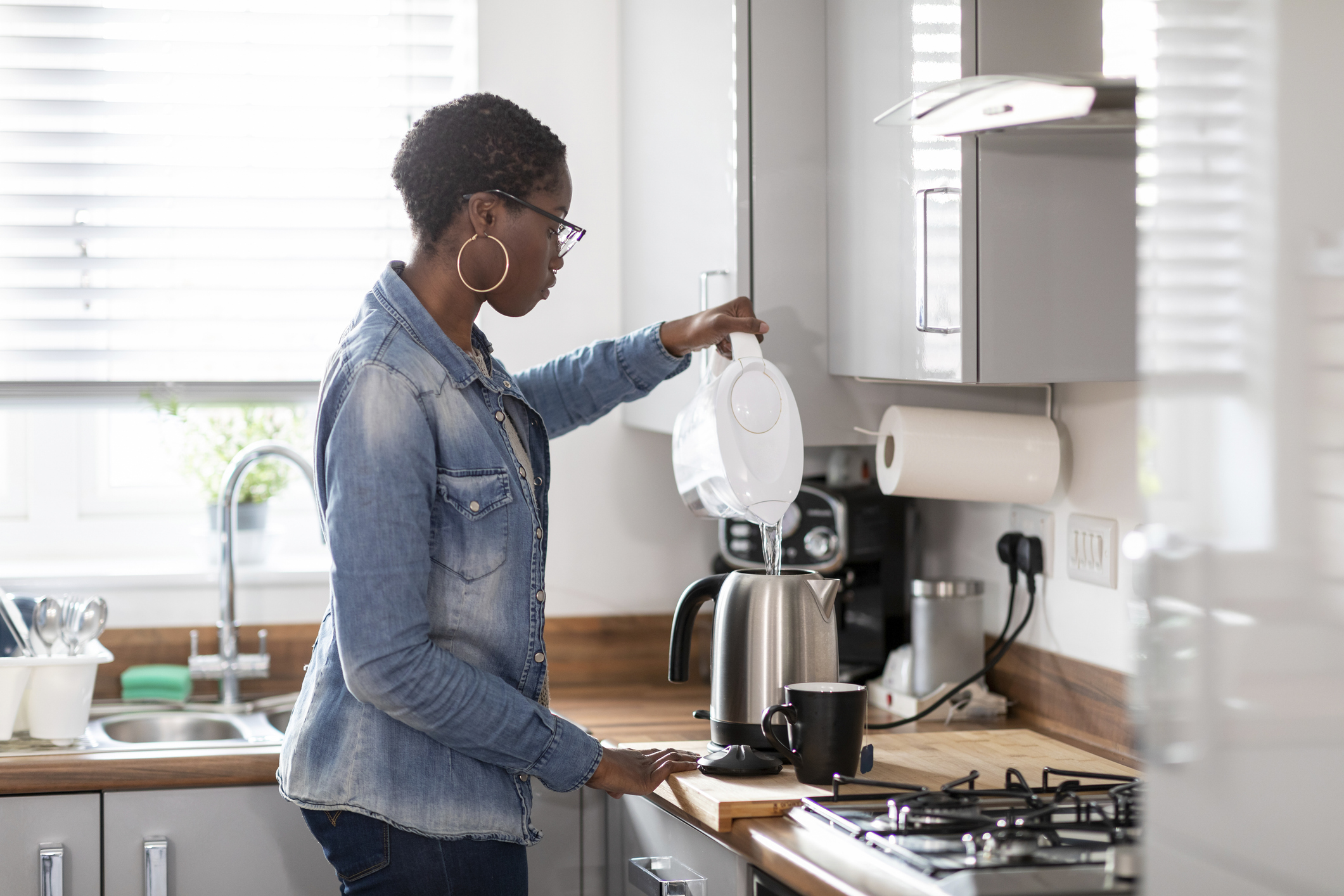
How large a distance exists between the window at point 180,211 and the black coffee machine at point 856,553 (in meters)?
0.93

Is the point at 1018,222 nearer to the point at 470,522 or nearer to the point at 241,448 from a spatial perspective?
the point at 470,522

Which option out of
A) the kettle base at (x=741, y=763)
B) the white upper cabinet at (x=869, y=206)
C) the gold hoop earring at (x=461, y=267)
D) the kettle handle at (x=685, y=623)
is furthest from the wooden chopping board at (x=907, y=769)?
the gold hoop earring at (x=461, y=267)

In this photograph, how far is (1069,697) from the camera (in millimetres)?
1937

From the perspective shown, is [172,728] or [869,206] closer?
[869,206]

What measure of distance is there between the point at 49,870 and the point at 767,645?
3.43 ft

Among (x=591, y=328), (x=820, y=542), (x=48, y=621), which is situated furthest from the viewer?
(x=591, y=328)

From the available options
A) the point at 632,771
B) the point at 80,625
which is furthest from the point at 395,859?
the point at 80,625

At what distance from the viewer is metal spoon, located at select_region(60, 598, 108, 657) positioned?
6.63 ft

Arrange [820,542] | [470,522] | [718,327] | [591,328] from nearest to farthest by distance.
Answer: [470,522]
[718,327]
[820,542]
[591,328]

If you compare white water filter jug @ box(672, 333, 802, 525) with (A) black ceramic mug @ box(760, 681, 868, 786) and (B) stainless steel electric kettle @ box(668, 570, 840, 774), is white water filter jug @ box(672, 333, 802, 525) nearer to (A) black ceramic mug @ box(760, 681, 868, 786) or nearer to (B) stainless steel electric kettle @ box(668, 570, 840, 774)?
(B) stainless steel electric kettle @ box(668, 570, 840, 774)

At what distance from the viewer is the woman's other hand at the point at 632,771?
148 cm

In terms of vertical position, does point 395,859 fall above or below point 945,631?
below

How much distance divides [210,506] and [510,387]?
110 centimetres

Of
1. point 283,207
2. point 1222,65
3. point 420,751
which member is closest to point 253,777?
point 420,751
